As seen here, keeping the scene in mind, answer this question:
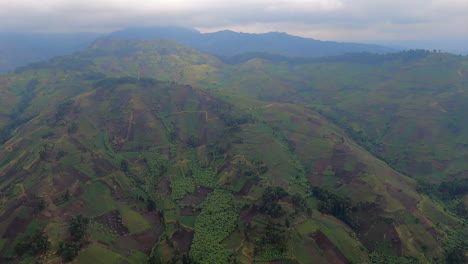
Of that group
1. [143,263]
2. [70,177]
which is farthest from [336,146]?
[70,177]

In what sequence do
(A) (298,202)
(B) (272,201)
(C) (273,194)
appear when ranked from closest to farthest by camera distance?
(B) (272,201), (A) (298,202), (C) (273,194)

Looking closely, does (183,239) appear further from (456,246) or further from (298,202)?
(456,246)

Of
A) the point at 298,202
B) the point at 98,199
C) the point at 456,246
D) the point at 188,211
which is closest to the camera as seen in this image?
the point at 456,246

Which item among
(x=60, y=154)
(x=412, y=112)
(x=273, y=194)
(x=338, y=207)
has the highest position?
(x=412, y=112)

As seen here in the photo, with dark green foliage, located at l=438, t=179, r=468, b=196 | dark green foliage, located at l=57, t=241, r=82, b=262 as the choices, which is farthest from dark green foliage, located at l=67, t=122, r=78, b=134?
dark green foliage, located at l=438, t=179, r=468, b=196

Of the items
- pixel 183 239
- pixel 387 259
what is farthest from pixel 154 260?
pixel 387 259

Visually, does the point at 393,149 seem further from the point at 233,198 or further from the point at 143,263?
the point at 143,263

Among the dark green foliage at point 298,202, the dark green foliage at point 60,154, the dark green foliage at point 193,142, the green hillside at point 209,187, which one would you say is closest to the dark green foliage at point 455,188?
the green hillside at point 209,187

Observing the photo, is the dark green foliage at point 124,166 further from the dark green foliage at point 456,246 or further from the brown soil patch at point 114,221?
the dark green foliage at point 456,246
